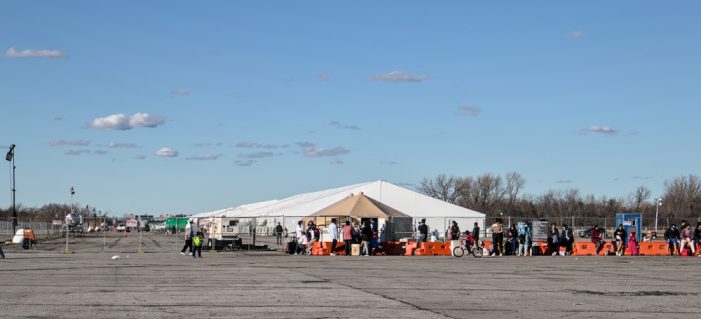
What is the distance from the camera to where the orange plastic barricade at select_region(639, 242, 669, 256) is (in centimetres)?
4028

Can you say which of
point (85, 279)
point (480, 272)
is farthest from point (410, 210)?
point (85, 279)

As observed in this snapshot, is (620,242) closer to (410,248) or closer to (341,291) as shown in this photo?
(410,248)

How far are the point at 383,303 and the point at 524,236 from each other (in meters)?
23.6

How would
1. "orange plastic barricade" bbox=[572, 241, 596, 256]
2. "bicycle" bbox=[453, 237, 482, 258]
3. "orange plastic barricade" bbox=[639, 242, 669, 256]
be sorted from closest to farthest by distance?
"bicycle" bbox=[453, 237, 482, 258], "orange plastic barricade" bbox=[639, 242, 669, 256], "orange plastic barricade" bbox=[572, 241, 596, 256]

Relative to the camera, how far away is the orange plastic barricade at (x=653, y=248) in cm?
4028

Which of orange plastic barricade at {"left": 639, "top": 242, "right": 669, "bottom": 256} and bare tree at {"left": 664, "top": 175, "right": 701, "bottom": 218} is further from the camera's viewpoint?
bare tree at {"left": 664, "top": 175, "right": 701, "bottom": 218}

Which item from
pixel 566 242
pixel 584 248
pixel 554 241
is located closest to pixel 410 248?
pixel 554 241

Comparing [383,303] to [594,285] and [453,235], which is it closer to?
[594,285]

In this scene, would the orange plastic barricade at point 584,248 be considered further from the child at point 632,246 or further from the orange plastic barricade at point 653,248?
the orange plastic barricade at point 653,248

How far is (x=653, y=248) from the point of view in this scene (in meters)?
40.6

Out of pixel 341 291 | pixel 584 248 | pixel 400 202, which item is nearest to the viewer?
pixel 341 291

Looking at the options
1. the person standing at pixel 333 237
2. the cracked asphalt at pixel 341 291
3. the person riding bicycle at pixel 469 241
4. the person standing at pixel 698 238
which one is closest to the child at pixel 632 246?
the person standing at pixel 698 238

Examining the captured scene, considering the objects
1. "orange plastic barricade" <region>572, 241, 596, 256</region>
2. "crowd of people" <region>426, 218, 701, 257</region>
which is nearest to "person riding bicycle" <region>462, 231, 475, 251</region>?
"crowd of people" <region>426, 218, 701, 257</region>

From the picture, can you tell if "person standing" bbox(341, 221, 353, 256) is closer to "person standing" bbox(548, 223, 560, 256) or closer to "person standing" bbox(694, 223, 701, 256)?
"person standing" bbox(548, 223, 560, 256)
